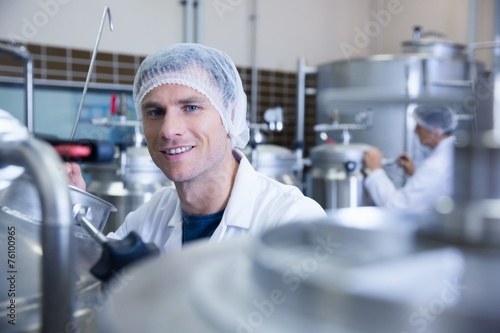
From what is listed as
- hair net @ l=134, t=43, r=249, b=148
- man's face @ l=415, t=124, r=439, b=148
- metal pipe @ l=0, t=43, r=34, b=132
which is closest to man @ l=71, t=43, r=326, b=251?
hair net @ l=134, t=43, r=249, b=148

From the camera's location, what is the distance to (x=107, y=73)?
282 centimetres

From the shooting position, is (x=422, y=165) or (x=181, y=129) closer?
(x=181, y=129)

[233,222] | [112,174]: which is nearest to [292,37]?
[112,174]

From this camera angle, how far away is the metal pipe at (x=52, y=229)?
0.36 meters

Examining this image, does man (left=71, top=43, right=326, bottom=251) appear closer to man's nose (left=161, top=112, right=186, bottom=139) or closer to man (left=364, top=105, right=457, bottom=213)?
man's nose (left=161, top=112, right=186, bottom=139)

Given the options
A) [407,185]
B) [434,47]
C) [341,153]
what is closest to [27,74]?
[341,153]

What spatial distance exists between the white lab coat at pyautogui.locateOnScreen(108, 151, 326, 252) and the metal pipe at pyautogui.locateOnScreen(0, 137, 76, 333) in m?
0.66

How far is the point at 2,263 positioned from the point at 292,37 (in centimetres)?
332

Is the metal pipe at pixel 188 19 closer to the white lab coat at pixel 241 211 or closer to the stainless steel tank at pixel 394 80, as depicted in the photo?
the stainless steel tank at pixel 394 80

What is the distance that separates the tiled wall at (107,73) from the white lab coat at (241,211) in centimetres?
153

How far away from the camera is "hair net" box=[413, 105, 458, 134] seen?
2449mm

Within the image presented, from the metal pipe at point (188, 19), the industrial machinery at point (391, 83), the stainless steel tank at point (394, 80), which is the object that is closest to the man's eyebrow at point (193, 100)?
the industrial machinery at point (391, 83)

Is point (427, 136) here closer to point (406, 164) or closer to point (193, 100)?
point (406, 164)

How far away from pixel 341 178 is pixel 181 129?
5.39ft
